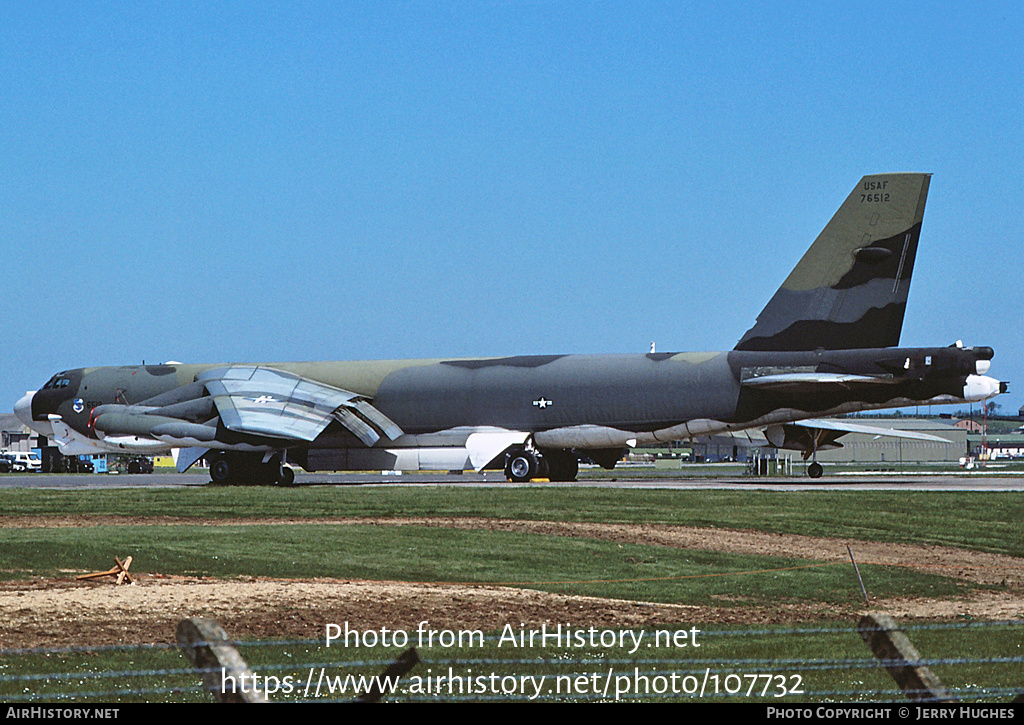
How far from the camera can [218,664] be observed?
6215mm

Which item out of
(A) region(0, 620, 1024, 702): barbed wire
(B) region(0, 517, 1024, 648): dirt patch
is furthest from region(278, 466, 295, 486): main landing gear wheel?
(A) region(0, 620, 1024, 702): barbed wire

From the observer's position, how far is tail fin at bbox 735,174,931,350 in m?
38.8

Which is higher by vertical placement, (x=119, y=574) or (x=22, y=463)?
(x=119, y=574)

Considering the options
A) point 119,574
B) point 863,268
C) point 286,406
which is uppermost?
point 863,268

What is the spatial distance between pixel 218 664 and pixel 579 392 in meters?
35.1

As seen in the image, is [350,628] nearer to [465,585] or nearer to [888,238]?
[465,585]

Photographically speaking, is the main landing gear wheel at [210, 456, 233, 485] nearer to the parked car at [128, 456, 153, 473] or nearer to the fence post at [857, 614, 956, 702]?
the parked car at [128, 456, 153, 473]

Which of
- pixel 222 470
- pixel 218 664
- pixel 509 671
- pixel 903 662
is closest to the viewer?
pixel 218 664

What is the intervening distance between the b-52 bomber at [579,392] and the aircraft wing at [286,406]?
7 cm

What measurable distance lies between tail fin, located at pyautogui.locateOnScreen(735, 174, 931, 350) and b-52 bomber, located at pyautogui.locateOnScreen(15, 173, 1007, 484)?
0.05 meters

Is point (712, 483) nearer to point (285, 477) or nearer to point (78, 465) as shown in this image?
point (285, 477)

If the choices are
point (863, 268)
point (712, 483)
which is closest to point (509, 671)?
point (863, 268)
